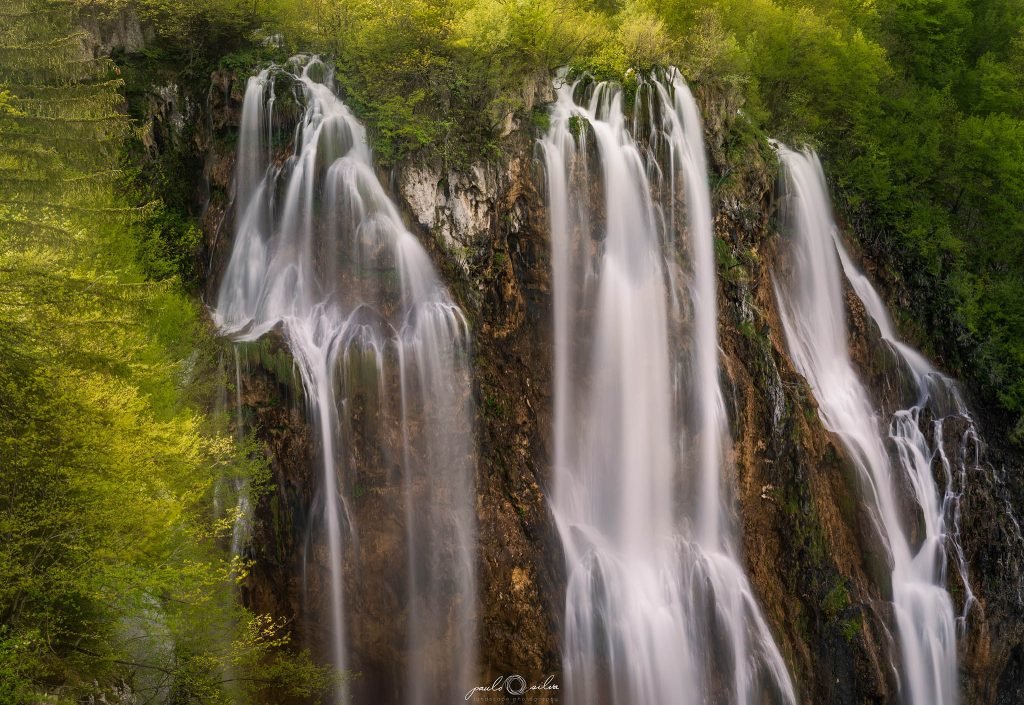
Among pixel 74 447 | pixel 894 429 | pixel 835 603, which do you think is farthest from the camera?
pixel 894 429

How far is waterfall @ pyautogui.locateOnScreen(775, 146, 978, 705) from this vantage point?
17250 millimetres

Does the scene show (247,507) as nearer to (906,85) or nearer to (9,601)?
(9,601)

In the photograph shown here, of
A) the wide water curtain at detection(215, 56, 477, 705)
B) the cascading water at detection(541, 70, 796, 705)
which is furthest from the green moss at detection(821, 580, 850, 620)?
the wide water curtain at detection(215, 56, 477, 705)

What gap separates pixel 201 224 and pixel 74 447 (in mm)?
10192

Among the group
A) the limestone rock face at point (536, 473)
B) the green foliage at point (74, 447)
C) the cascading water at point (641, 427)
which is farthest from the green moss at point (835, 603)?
the green foliage at point (74, 447)

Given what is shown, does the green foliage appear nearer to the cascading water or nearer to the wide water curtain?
the wide water curtain

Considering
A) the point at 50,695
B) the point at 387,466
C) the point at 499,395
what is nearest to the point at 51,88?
the point at 50,695

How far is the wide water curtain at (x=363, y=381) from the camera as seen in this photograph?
14227 mm

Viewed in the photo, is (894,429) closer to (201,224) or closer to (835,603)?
(835,603)

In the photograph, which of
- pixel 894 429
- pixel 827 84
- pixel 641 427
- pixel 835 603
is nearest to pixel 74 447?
pixel 641 427

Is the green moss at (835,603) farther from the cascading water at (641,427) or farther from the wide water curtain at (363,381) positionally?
the wide water curtain at (363,381)

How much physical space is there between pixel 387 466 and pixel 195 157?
376 inches

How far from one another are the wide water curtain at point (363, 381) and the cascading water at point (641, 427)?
2.52m

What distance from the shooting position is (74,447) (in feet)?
28.1
